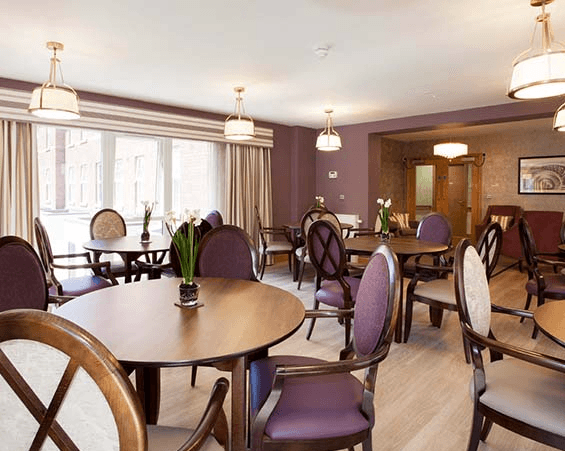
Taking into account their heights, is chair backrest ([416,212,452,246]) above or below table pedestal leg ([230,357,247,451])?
above

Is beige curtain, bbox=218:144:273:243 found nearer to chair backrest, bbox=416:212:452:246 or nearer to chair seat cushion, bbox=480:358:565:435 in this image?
chair backrest, bbox=416:212:452:246

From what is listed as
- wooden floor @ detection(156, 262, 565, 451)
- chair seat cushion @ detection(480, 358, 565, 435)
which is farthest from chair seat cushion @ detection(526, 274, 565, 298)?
chair seat cushion @ detection(480, 358, 565, 435)

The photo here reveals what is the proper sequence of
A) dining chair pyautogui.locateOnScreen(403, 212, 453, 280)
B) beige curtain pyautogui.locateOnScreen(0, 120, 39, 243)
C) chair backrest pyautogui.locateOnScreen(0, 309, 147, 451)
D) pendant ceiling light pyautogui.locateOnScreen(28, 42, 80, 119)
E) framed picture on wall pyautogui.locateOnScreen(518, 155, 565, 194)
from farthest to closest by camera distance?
framed picture on wall pyautogui.locateOnScreen(518, 155, 565, 194) → beige curtain pyautogui.locateOnScreen(0, 120, 39, 243) → dining chair pyautogui.locateOnScreen(403, 212, 453, 280) → pendant ceiling light pyautogui.locateOnScreen(28, 42, 80, 119) → chair backrest pyautogui.locateOnScreen(0, 309, 147, 451)

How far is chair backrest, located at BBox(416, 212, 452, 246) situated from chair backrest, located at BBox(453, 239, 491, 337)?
2.36 m

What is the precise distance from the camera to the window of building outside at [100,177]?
5004mm

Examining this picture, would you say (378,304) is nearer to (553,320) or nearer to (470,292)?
(470,292)

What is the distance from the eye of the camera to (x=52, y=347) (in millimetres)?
730

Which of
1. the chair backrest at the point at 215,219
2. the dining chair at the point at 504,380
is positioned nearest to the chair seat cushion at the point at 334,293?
the dining chair at the point at 504,380

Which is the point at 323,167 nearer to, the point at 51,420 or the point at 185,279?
the point at 185,279

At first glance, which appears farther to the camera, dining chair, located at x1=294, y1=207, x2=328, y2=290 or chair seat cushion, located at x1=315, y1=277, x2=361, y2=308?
dining chair, located at x1=294, y1=207, x2=328, y2=290

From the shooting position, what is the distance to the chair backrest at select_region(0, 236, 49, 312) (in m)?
1.98

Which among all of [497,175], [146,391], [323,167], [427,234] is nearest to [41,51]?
[146,391]

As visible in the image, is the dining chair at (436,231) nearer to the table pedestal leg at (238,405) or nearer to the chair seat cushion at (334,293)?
Result: the chair seat cushion at (334,293)

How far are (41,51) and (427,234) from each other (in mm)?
3982
